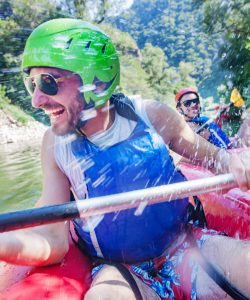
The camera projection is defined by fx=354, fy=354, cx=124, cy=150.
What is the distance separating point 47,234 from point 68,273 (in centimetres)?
21

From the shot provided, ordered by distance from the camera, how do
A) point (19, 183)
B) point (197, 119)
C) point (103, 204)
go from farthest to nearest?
point (19, 183) → point (197, 119) → point (103, 204)

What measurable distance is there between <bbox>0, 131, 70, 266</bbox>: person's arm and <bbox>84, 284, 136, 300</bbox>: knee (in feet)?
0.97

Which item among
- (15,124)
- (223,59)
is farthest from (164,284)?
(15,124)

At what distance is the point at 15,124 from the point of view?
63.2ft

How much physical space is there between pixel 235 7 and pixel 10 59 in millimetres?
18916

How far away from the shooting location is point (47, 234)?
1.52 metres

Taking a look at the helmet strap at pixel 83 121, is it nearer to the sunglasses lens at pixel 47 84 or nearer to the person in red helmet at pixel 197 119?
the sunglasses lens at pixel 47 84

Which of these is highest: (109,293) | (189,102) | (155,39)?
(109,293)

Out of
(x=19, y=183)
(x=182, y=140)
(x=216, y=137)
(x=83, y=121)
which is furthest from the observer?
(x=19, y=183)

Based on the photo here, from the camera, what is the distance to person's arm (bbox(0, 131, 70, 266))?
137 cm

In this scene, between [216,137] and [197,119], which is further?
[197,119]

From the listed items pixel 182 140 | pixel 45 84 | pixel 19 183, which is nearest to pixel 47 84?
pixel 45 84

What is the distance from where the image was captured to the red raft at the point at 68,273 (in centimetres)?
139

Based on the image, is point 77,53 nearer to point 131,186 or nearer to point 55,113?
point 55,113
